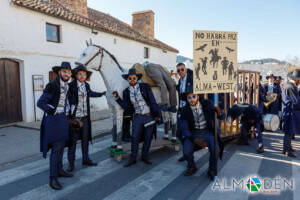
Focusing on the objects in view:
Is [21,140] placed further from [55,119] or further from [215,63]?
[215,63]

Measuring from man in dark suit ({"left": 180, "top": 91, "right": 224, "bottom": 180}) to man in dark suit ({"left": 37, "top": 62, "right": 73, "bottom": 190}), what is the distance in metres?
2.19

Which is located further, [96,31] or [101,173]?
[96,31]

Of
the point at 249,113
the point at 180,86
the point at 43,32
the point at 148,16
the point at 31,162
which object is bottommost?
the point at 31,162

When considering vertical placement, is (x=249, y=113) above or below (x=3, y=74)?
below

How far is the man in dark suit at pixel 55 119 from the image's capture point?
3.60 metres

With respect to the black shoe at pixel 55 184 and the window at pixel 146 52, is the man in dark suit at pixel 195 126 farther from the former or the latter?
the window at pixel 146 52

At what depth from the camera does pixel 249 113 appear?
5742mm

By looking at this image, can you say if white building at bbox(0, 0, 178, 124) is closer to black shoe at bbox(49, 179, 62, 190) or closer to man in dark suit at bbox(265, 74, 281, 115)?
black shoe at bbox(49, 179, 62, 190)

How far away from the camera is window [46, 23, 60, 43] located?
1070 cm

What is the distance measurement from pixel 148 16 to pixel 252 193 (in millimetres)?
19883

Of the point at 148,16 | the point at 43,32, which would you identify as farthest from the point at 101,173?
the point at 148,16

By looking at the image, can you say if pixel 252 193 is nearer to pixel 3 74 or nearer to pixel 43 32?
pixel 3 74

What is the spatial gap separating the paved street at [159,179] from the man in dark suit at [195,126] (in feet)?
1.48

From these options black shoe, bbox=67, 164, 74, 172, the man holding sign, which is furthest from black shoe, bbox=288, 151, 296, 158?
black shoe, bbox=67, 164, 74, 172
